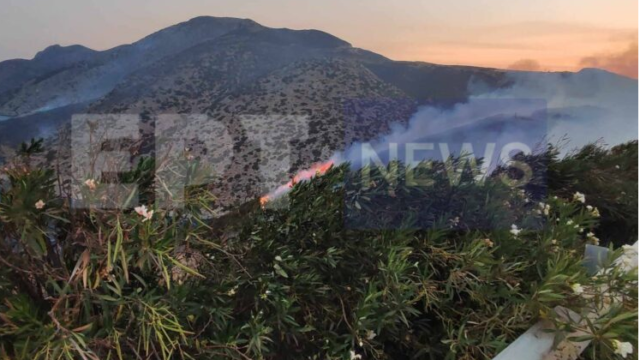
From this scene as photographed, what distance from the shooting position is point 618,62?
8.18 ft

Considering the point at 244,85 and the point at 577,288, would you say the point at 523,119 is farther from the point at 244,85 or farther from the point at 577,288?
the point at 244,85

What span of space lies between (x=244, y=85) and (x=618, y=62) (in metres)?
1.85

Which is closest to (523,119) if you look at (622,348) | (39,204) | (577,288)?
(577,288)

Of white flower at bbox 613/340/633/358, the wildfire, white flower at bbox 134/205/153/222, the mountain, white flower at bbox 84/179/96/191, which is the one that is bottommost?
white flower at bbox 613/340/633/358

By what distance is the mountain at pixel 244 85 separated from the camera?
5.84 feet

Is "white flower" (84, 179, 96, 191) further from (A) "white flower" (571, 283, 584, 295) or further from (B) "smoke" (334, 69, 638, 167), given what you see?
(A) "white flower" (571, 283, 584, 295)

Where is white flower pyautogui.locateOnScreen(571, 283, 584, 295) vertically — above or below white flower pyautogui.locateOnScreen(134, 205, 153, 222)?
below

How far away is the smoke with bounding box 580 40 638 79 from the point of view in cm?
246

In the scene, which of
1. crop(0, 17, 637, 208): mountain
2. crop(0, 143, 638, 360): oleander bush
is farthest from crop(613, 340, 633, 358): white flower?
crop(0, 17, 637, 208): mountain

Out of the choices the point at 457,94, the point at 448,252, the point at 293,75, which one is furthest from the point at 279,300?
the point at 457,94

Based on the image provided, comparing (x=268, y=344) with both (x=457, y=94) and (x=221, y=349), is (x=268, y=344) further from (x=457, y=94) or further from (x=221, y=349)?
(x=457, y=94)

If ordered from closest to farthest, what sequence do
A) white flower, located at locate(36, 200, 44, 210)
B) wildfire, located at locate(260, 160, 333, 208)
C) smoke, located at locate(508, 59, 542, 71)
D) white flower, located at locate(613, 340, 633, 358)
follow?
white flower, located at locate(36, 200, 44, 210), white flower, located at locate(613, 340, 633, 358), wildfire, located at locate(260, 160, 333, 208), smoke, located at locate(508, 59, 542, 71)

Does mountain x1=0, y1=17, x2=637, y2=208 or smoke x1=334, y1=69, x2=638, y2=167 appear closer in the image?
mountain x1=0, y1=17, x2=637, y2=208

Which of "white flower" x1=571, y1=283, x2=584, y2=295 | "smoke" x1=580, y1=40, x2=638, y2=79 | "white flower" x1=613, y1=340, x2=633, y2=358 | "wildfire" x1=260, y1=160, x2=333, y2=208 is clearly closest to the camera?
"white flower" x1=613, y1=340, x2=633, y2=358
